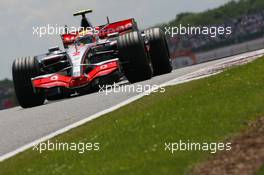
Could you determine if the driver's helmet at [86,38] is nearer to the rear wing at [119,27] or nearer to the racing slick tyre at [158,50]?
the rear wing at [119,27]

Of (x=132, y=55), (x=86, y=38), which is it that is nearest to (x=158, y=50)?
(x=86, y=38)

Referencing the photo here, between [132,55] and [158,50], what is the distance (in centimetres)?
244

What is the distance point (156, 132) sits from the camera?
34.8 feet

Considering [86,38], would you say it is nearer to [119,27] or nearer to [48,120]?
[119,27]

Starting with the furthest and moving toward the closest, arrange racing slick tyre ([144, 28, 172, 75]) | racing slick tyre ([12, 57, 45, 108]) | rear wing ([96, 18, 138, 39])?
rear wing ([96, 18, 138, 39]) < racing slick tyre ([144, 28, 172, 75]) < racing slick tyre ([12, 57, 45, 108])

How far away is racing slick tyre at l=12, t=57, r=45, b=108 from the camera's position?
21609 mm

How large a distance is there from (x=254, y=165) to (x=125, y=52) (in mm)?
13184

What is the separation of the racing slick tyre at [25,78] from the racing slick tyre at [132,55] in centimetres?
259

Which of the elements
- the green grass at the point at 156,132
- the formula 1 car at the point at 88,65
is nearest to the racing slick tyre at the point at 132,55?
the formula 1 car at the point at 88,65

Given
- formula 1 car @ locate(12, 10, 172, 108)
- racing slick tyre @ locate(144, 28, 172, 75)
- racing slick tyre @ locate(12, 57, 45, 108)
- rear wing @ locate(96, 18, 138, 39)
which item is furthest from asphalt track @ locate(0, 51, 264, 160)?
rear wing @ locate(96, 18, 138, 39)

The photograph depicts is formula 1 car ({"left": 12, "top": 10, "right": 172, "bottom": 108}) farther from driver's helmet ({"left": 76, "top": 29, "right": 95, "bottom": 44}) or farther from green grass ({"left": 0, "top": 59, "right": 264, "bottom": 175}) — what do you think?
green grass ({"left": 0, "top": 59, "right": 264, "bottom": 175})

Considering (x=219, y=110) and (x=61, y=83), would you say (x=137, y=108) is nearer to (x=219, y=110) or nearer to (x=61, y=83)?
(x=219, y=110)

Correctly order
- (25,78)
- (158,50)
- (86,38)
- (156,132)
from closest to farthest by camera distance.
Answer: (156,132), (25,78), (158,50), (86,38)

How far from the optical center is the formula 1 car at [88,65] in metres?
21.0
